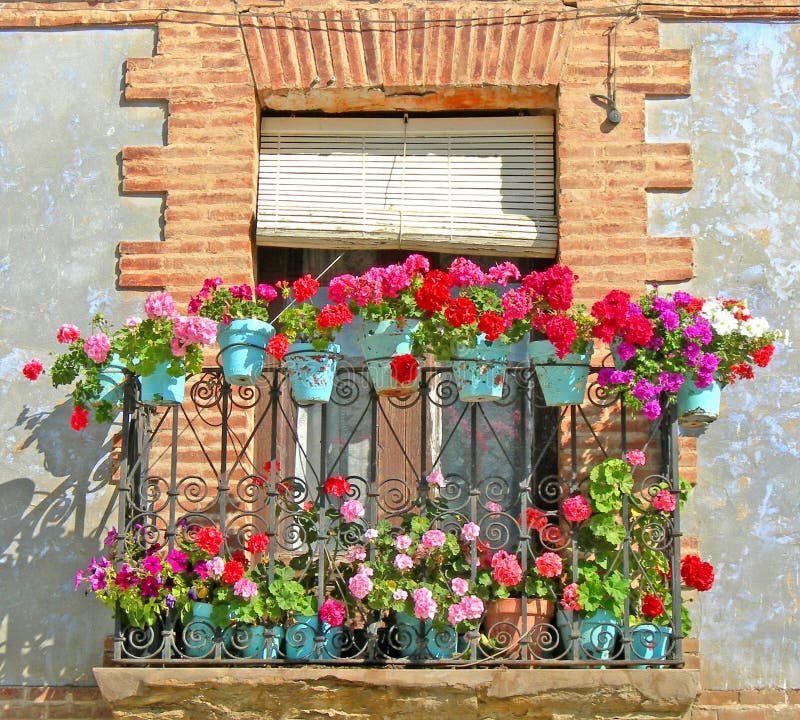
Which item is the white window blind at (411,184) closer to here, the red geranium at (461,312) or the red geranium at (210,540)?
the red geranium at (461,312)

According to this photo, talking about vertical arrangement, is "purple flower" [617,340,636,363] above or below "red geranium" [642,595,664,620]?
above

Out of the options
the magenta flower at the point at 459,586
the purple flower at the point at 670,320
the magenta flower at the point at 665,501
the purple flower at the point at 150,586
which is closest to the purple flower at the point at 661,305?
the purple flower at the point at 670,320

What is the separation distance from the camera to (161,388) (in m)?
6.42

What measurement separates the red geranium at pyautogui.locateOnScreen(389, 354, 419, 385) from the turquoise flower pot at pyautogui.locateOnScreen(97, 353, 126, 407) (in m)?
1.19

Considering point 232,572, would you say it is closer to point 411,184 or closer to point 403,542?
point 403,542

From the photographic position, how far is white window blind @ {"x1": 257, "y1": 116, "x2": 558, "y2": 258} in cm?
713

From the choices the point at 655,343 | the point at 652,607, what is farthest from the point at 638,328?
the point at 652,607

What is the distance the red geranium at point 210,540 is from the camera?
6199 millimetres

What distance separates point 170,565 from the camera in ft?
20.4

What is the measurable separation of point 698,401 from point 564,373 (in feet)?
1.84

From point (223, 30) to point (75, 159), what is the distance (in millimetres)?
930

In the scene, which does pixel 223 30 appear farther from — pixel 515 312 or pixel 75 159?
pixel 515 312

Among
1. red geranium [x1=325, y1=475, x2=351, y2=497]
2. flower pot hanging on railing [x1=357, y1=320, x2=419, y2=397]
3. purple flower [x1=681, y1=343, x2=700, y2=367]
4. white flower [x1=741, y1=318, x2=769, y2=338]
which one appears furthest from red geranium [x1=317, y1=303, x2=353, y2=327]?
white flower [x1=741, y1=318, x2=769, y2=338]

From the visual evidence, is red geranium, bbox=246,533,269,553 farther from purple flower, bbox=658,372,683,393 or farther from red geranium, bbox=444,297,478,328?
purple flower, bbox=658,372,683,393
